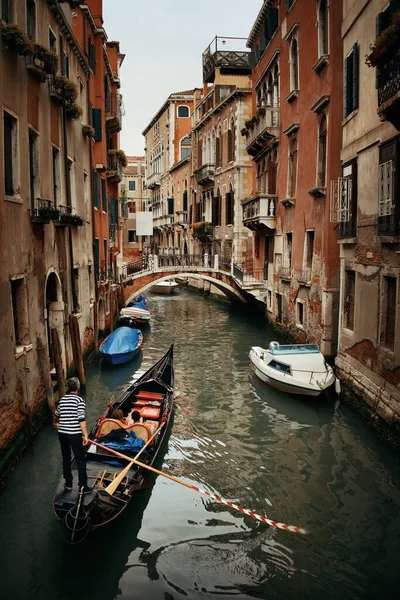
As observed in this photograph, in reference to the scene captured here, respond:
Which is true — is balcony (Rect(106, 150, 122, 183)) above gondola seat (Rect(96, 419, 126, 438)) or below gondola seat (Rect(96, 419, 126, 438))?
above

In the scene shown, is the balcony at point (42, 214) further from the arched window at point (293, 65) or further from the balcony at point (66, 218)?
the arched window at point (293, 65)

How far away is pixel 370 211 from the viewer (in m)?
8.19

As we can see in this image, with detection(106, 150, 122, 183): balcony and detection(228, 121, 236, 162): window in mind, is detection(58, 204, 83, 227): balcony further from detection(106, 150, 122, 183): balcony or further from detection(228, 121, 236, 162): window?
detection(228, 121, 236, 162): window

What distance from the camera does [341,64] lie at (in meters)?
10.3

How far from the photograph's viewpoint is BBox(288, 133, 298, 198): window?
1354cm

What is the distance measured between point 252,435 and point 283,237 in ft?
24.0

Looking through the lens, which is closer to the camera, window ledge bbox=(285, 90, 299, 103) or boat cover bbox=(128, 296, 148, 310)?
window ledge bbox=(285, 90, 299, 103)

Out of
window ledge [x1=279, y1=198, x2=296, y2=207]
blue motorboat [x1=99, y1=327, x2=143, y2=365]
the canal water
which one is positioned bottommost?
the canal water

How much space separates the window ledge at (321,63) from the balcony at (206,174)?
1409 cm

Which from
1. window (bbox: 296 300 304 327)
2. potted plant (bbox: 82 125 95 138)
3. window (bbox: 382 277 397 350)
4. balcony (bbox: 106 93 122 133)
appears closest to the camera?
window (bbox: 382 277 397 350)

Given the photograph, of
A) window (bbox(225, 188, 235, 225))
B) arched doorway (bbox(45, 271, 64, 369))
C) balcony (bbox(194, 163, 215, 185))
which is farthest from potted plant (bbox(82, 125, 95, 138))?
balcony (bbox(194, 163, 215, 185))

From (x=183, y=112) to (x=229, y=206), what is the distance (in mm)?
15304

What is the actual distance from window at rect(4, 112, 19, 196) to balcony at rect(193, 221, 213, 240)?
1861 centimetres

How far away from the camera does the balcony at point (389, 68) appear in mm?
5692
